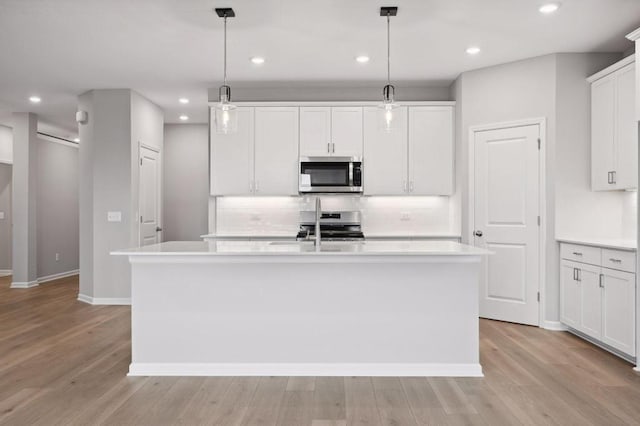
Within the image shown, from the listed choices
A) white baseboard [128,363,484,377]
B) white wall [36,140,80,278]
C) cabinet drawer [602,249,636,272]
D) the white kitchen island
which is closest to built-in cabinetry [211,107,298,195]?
the white kitchen island

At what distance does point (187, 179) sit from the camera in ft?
25.6

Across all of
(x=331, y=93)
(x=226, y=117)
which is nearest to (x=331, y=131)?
(x=331, y=93)

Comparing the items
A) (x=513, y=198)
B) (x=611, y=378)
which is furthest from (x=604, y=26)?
(x=611, y=378)

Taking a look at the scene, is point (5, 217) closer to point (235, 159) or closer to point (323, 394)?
point (235, 159)

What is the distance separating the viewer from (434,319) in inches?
126

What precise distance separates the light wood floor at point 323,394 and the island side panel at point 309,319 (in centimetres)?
13

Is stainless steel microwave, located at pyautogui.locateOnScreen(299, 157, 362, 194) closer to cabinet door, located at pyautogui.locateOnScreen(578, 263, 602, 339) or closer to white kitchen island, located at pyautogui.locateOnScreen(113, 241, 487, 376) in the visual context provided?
white kitchen island, located at pyautogui.locateOnScreen(113, 241, 487, 376)

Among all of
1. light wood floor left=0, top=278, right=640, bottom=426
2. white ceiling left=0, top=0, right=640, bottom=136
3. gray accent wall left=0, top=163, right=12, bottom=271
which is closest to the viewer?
light wood floor left=0, top=278, right=640, bottom=426

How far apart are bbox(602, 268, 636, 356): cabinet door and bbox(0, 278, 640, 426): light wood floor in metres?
0.16

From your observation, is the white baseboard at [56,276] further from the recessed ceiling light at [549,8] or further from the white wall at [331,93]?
the recessed ceiling light at [549,8]

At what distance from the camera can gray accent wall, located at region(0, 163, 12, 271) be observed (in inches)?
321

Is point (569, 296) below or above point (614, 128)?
below

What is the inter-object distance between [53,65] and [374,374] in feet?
14.2

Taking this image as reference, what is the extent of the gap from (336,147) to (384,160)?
57 cm
